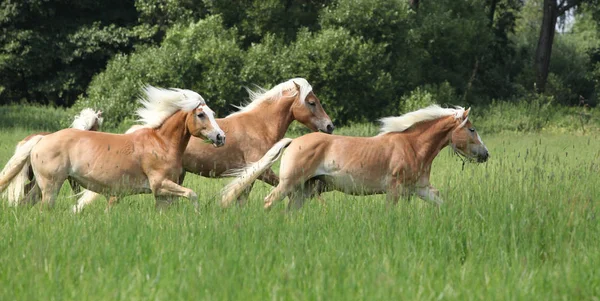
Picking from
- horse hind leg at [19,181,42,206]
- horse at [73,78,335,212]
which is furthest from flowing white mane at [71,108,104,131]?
horse hind leg at [19,181,42,206]

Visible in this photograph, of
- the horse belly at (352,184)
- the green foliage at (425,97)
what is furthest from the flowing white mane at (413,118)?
the green foliage at (425,97)

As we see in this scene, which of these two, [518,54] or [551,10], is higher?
[551,10]

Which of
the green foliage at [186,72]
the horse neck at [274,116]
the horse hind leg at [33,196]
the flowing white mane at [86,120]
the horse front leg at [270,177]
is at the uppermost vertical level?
the horse neck at [274,116]

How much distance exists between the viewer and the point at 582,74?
48781 mm

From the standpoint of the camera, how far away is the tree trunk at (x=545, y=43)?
4044 cm

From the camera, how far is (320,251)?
688 centimetres

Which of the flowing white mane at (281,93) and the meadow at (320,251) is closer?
the meadow at (320,251)

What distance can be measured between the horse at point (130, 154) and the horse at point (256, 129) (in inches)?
30.6

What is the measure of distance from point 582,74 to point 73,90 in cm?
2711

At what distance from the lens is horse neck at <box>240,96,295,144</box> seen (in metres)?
11.5

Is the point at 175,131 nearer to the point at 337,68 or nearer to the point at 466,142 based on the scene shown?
the point at 466,142

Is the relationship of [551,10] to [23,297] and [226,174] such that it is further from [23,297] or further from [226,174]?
[23,297]

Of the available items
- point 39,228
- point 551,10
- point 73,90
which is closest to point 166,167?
point 39,228

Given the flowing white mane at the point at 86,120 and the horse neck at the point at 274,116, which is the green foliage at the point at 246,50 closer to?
the flowing white mane at the point at 86,120
